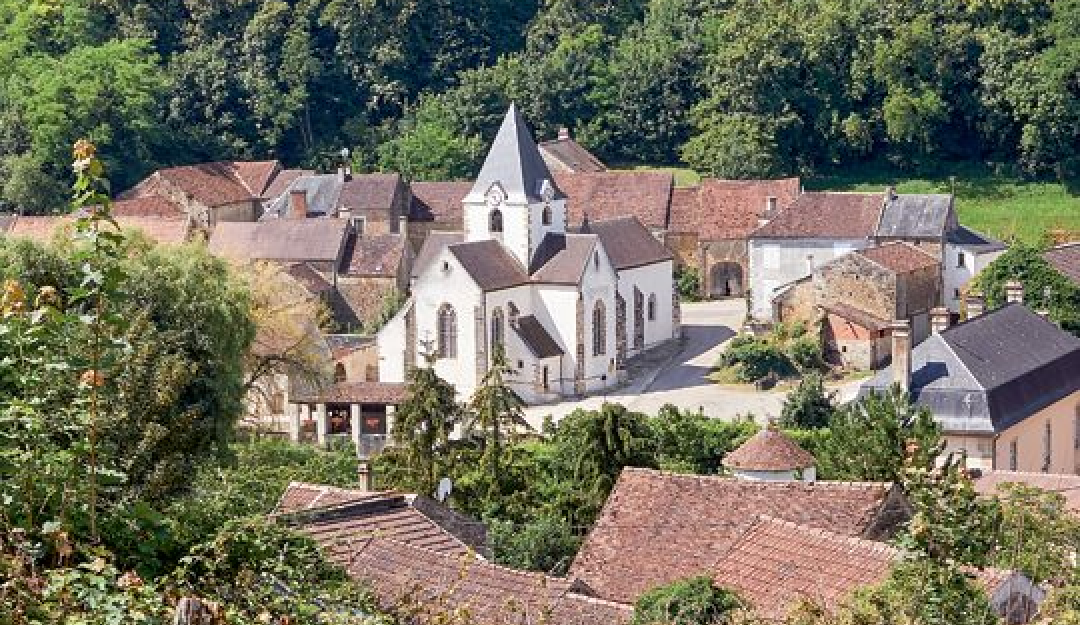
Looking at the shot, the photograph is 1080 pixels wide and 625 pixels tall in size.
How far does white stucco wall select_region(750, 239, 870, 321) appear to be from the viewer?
46.9 metres

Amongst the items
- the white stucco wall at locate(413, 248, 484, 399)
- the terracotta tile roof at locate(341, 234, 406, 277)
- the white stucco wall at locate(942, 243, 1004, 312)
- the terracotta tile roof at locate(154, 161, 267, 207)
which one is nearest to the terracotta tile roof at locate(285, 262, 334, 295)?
the terracotta tile roof at locate(341, 234, 406, 277)

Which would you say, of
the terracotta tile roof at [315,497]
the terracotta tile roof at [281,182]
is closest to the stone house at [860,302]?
the terracotta tile roof at [281,182]

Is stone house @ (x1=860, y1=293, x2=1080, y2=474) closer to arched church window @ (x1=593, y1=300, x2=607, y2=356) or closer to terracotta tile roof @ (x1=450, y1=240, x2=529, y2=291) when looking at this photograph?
arched church window @ (x1=593, y1=300, x2=607, y2=356)

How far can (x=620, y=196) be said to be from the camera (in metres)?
52.6

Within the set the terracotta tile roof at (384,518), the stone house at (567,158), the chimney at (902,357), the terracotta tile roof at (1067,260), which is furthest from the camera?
the stone house at (567,158)

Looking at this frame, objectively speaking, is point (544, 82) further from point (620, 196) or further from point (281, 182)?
point (620, 196)

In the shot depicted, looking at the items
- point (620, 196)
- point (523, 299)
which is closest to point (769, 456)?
point (523, 299)

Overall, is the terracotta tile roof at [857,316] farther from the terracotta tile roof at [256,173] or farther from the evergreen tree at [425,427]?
the terracotta tile roof at [256,173]

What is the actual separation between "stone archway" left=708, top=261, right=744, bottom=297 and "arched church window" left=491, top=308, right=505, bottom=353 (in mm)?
10853

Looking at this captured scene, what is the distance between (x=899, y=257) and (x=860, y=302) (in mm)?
2392

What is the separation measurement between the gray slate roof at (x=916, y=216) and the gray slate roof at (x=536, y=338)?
9066 millimetres

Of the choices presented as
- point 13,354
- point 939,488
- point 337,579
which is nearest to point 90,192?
point 13,354

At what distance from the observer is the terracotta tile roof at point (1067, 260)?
42.2 metres

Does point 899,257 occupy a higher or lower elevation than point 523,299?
higher
